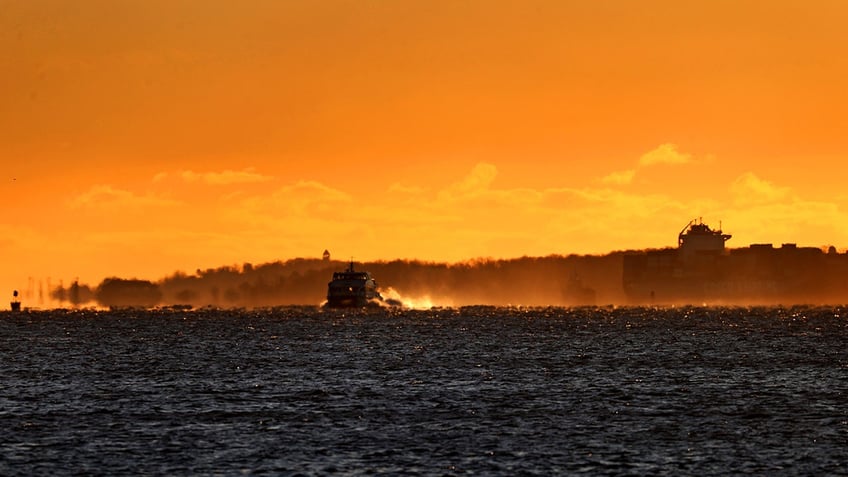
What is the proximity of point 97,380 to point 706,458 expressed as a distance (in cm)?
6312

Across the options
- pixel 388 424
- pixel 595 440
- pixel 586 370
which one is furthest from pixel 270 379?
pixel 595 440

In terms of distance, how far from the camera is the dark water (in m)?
62.5

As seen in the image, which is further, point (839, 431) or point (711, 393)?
point (711, 393)

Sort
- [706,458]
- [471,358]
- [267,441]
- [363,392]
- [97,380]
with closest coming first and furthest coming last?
[706,458] < [267,441] < [363,392] < [97,380] < [471,358]

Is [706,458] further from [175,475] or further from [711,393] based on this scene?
[711,393]

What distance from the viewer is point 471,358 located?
14500 centimetres

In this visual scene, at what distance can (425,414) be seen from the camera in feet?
273

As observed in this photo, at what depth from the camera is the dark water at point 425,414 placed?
62.5 m

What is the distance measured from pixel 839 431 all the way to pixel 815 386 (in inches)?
1246

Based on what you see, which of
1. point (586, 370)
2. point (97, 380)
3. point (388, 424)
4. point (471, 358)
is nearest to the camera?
point (388, 424)

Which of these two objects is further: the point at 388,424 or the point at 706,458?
the point at 388,424

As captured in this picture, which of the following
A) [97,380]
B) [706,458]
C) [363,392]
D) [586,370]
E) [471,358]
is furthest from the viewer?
[471,358]

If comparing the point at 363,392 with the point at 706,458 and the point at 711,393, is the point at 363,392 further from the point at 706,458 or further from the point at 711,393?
the point at 706,458

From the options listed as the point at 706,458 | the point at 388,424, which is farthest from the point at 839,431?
the point at 388,424
